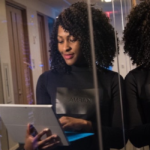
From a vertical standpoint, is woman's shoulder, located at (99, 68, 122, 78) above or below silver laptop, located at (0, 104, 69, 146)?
above

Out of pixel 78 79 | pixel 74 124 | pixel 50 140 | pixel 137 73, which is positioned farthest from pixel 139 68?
pixel 50 140

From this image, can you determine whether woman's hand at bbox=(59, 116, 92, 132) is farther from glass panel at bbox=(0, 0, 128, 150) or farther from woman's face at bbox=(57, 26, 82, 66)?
woman's face at bbox=(57, 26, 82, 66)

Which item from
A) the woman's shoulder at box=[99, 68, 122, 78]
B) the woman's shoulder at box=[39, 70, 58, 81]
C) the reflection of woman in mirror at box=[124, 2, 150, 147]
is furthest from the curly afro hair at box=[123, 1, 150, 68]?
the woman's shoulder at box=[39, 70, 58, 81]

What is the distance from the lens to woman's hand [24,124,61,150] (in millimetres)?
1037

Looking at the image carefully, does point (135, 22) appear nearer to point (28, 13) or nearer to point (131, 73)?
point (131, 73)

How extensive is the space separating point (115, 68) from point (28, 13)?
474 millimetres

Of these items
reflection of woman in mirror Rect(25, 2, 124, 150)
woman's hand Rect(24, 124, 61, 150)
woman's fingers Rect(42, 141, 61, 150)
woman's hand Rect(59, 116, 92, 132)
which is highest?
reflection of woman in mirror Rect(25, 2, 124, 150)

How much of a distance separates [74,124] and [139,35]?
0.51 meters

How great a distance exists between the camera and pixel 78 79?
105cm

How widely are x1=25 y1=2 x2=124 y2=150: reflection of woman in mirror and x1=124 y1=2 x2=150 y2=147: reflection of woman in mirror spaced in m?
0.07

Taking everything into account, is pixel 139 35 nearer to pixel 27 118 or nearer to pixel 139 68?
pixel 139 68

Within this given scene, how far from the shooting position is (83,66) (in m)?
1.05

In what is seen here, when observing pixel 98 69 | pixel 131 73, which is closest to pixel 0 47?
pixel 98 69

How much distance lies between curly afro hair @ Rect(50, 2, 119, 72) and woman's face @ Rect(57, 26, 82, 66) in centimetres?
1
